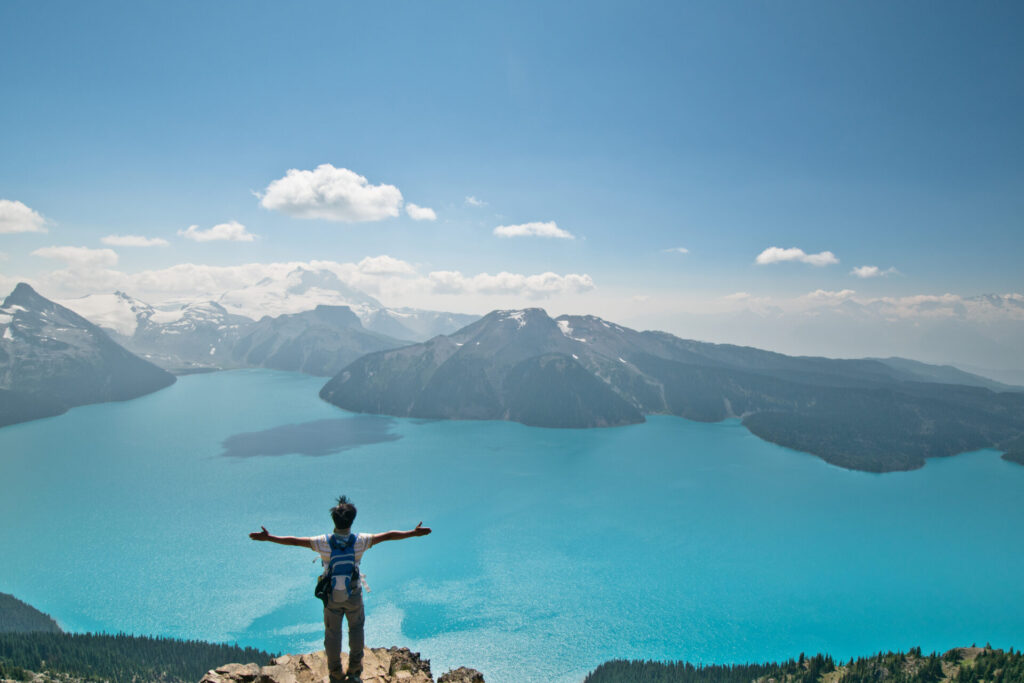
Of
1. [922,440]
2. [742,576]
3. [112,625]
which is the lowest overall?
[112,625]

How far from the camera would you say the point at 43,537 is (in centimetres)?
9181

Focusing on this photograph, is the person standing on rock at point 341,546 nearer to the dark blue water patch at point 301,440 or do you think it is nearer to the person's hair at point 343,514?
the person's hair at point 343,514

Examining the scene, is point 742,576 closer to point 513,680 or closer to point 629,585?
point 629,585

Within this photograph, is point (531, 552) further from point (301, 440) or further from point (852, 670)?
point (301, 440)

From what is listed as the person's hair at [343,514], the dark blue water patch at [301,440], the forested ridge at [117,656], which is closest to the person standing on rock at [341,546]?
the person's hair at [343,514]

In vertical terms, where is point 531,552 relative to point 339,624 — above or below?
below

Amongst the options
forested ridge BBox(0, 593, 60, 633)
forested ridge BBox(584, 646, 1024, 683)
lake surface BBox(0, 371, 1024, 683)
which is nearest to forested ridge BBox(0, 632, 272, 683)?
lake surface BBox(0, 371, 1024, 683)

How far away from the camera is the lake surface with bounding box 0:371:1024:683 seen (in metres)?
68.6

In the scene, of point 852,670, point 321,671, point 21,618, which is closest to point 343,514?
point 321,671

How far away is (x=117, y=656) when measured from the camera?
5728 centimetres

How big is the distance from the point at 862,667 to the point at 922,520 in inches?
3411

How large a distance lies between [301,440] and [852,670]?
165706mm

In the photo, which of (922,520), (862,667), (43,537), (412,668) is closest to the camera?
(412,668)

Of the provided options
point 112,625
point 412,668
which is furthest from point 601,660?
point 112,625
